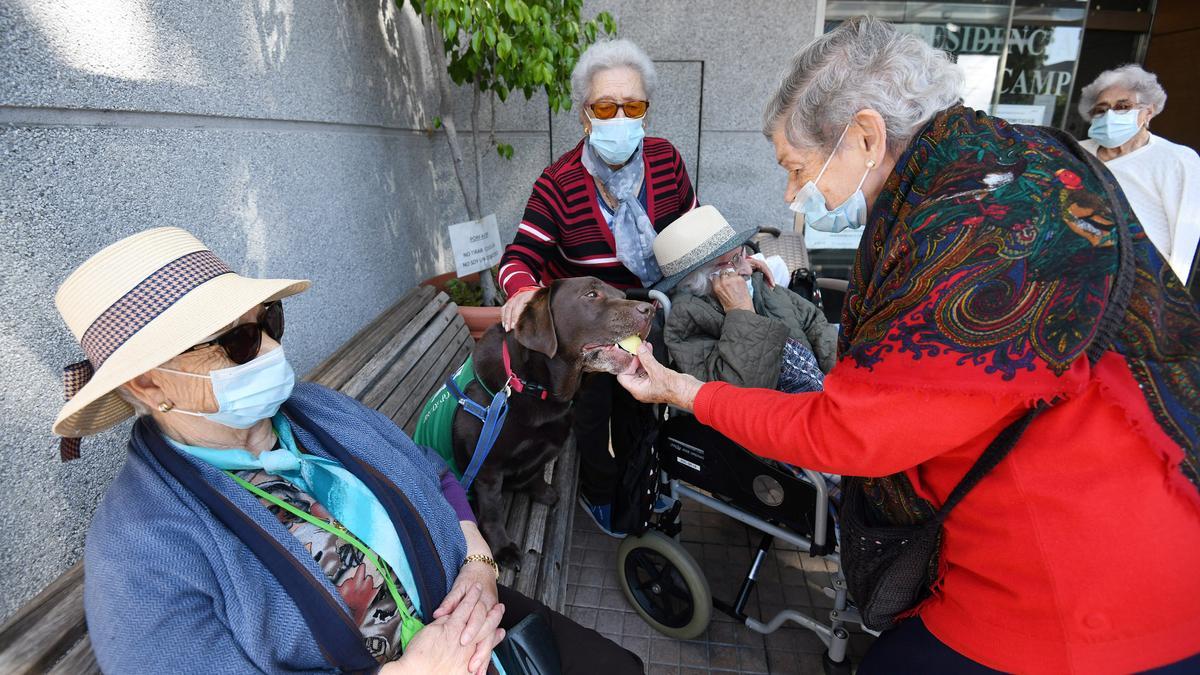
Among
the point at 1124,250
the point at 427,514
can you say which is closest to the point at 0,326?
the point at 427,514

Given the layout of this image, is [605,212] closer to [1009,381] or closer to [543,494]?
[543,494]

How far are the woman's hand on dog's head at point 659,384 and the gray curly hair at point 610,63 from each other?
1.58 m

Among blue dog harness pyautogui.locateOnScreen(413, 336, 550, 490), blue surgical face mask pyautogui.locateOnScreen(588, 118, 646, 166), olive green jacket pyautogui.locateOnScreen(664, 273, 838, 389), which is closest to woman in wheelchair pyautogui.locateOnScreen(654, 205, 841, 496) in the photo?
olive green jacket pyautogui.locateOnScreen(664, 273, 838, 389)

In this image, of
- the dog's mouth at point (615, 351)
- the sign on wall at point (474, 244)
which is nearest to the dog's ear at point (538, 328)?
the dog's mouth at point (615, 351)

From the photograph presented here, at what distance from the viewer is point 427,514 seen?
68.7 inches

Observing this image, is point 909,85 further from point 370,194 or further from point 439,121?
point 439,121

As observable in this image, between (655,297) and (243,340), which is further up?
(243,340)

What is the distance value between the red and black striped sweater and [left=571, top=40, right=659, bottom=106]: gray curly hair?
30 cm

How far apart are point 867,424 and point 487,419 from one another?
152 cm

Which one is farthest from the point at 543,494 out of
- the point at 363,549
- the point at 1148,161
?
the point at 1148,161

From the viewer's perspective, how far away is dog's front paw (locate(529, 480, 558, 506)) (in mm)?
3020

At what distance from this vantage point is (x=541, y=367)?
242cm

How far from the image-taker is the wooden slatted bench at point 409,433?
132 centimetres

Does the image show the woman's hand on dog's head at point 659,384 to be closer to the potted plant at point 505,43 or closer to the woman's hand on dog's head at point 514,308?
the woman's hand on dog's head at point 514,308
